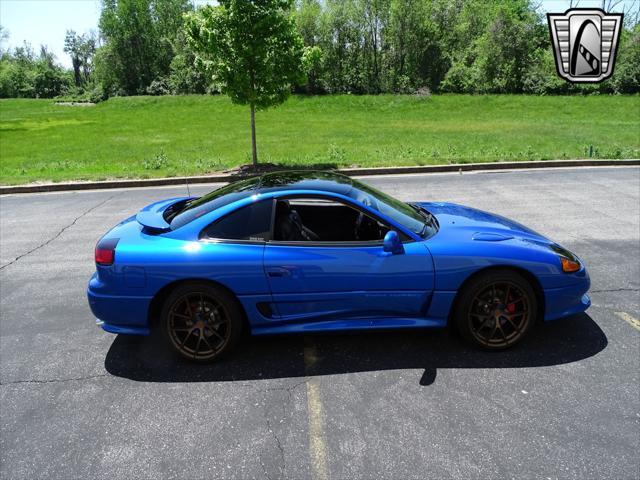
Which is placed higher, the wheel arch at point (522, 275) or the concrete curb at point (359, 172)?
the wheel arch at point (522, 275)

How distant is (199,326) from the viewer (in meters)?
3.87

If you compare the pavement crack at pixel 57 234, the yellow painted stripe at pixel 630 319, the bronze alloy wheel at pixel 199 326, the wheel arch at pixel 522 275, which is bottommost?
the yellow painted stripe at pixel 630 319

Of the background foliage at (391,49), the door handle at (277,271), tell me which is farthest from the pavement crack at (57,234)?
the background foliage at (391,49)

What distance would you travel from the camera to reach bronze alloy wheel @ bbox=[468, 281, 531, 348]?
153 inches

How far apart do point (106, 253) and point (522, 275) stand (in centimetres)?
322

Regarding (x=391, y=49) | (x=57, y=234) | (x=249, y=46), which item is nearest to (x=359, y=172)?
(x=249, y=46)

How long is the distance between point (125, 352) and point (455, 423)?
2.68m

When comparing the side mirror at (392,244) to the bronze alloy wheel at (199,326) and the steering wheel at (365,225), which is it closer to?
the steering wheel at (365,225)

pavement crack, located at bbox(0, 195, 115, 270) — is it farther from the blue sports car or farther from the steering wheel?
the steering wheel

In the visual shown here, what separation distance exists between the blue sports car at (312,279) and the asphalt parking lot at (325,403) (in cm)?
29

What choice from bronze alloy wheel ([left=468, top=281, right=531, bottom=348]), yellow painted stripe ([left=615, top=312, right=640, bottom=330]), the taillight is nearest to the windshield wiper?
bronze alloy wheel ([left=468, top=281, right=531, bottom=348])

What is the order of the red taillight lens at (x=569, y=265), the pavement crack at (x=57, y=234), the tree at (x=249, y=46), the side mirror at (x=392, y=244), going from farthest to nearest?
the tree at (x=249, y=46), the pavement crack at (x=57, y=234), the red taillight lens at (x=569, y=265), the side mirror at (x=392, y=244)

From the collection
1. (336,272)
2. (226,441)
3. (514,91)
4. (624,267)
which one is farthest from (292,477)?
(514,91)

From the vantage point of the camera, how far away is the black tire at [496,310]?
12.6ft
